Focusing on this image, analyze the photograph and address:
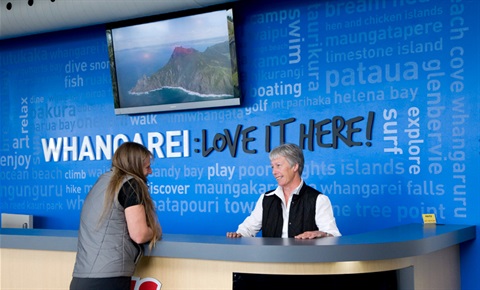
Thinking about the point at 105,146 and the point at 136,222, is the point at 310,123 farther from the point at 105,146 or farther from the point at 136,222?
the point at 136,222

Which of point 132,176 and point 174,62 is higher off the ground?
point 174,62

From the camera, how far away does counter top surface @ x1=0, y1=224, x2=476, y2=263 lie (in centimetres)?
305

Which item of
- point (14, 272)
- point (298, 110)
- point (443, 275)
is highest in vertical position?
point (298, 110)

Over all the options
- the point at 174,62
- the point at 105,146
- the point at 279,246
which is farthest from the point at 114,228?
the point at 105,146

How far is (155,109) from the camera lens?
18.9ft

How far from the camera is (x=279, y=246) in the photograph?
10.1 ft

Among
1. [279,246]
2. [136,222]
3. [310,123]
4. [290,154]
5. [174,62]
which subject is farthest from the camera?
[174,62]

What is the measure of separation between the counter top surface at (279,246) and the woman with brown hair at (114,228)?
21 cm

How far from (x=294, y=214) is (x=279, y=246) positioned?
87cm

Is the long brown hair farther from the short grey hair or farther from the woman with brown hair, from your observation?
the short grey hair

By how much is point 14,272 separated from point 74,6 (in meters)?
2.48

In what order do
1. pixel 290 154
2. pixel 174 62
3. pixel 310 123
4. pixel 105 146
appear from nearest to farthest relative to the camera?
pixel 290 154 → pixel 310 123 → pixel 174 62 → pixel 105 146

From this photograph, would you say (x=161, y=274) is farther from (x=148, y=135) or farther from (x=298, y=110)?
(x=148, y=135)

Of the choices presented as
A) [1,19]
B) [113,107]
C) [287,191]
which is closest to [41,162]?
[113,107]
